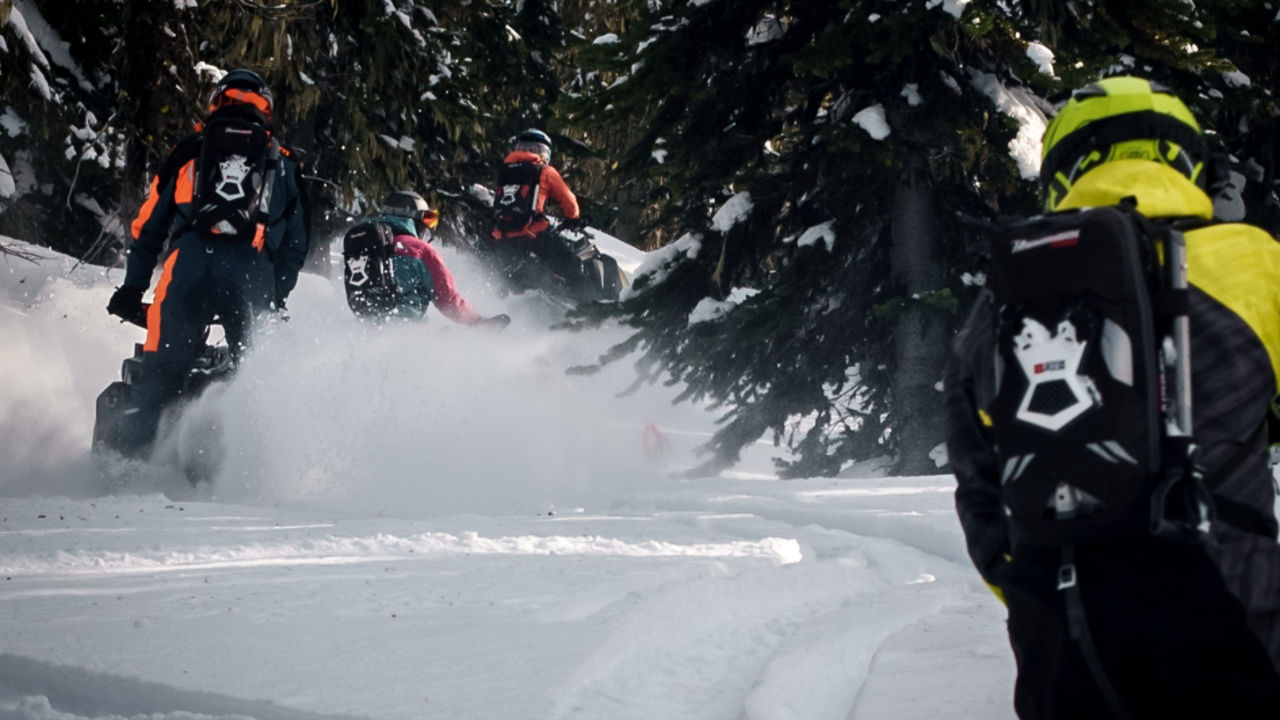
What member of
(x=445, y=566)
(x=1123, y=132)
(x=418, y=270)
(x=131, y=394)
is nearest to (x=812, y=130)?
(x=418, y=270)

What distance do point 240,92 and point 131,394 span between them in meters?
1.96

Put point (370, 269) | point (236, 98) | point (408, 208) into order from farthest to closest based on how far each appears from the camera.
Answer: point (408, 208)
point (370, 269)
point (236, 98)

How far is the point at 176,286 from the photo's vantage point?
7418 mm

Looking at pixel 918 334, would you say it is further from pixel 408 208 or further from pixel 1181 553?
pixel 1181 553

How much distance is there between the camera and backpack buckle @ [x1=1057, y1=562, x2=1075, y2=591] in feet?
6.18

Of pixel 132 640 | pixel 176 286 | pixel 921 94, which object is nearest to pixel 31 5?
pixel 176 286

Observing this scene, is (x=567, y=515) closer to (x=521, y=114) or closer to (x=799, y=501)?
(x=799, y=501)

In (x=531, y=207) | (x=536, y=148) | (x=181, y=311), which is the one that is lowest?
(x=181, y=311)

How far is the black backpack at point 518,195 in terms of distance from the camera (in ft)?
42.8

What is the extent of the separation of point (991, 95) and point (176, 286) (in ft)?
17.2

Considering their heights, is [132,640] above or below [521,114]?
below

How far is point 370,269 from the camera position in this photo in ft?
30.8

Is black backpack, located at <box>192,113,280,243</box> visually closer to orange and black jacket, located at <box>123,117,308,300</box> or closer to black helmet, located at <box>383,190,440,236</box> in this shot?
orange and black jacket, located at <box>123,117,308,300</box>

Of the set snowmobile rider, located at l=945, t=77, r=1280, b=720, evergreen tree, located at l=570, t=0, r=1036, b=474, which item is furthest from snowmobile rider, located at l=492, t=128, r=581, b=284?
snowmobile rider, located at l=945, t=77, r=1280, b=720
